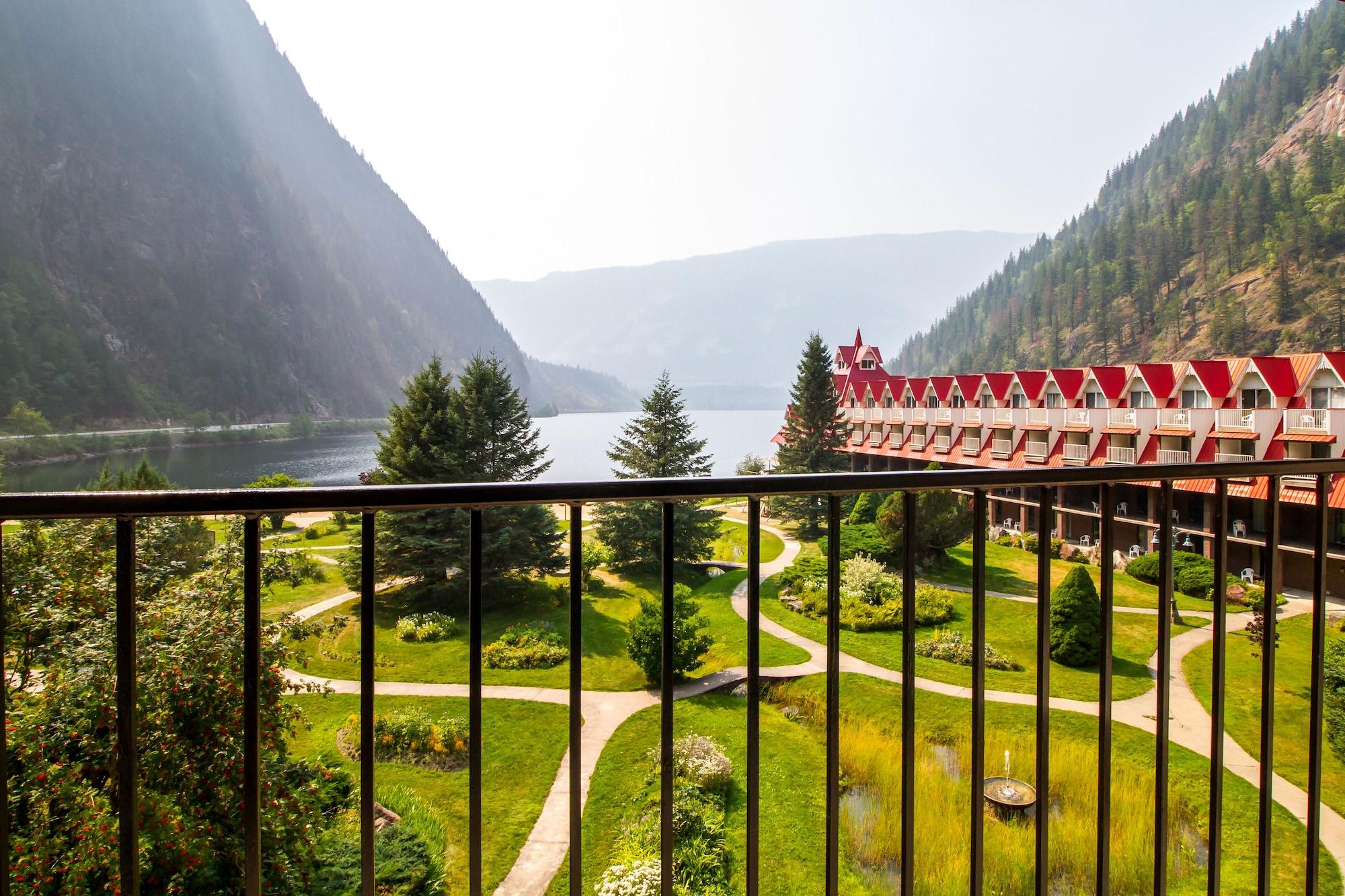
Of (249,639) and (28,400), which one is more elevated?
(28,400)

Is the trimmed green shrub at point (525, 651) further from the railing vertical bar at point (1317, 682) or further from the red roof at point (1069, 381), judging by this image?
the red roof at point (1069, 381)

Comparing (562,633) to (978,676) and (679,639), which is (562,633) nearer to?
(679,639)

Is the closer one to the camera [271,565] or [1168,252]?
[271,565]

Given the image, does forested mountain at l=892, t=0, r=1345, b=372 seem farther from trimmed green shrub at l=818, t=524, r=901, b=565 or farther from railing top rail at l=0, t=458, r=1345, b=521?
railing top rail at l=0, t=458, r=1345, b=521

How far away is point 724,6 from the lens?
1683 cm

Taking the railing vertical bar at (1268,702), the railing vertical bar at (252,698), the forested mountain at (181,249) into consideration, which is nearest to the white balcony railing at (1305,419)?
the railing vertical bar at (1268,702)

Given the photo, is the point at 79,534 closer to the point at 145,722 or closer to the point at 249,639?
the point at 145,722

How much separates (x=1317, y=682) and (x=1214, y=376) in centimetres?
2078

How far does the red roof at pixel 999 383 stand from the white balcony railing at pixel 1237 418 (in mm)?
6594

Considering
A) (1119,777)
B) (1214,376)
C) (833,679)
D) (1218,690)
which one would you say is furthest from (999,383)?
(833,679)

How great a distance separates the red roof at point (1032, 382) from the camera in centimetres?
2183

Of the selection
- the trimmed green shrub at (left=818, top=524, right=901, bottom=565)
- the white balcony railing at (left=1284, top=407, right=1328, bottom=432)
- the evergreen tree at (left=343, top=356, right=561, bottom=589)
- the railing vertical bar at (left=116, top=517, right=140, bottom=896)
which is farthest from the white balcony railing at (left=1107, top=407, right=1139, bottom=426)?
the railing vertical bar at (left=116, top=517, right=140, bottom=896)

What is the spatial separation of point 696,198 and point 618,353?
14.4m

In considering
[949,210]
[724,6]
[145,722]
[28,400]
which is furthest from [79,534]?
[949,210]
